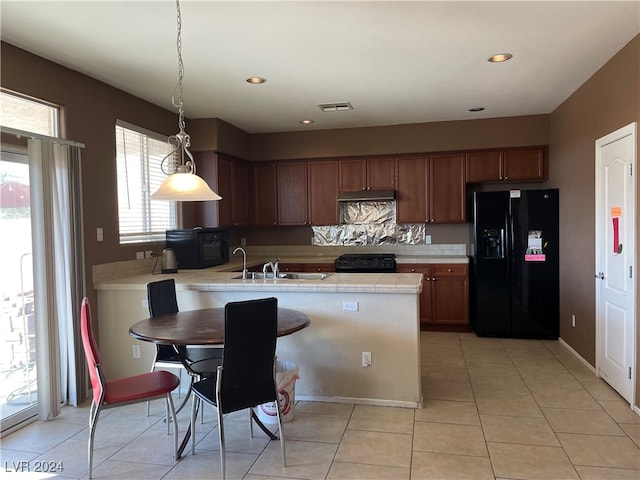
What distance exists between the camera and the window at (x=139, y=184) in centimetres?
425

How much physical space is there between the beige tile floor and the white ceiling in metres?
2.67

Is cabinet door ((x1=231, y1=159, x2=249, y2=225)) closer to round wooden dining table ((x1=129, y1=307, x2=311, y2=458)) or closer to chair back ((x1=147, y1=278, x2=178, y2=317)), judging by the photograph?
chair back ((x1=147, y1=278, x2=178, y2=317))

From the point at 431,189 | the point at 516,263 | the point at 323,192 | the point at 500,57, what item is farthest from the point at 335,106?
the point at 516,263

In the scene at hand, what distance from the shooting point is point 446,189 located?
19.0 feet

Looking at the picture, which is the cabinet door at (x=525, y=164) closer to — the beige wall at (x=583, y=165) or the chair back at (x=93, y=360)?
the beige wall at (x=583, y=165)

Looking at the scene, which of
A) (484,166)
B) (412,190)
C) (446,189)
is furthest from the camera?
(412,190)

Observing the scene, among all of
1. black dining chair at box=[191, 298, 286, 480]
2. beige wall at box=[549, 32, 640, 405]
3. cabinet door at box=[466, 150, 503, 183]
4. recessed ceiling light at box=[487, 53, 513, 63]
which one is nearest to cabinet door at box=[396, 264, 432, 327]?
cabinet door at box=[466, 150, 503, 183]

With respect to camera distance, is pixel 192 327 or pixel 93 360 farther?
pixel 192 327

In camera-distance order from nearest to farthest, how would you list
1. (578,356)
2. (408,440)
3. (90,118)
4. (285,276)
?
(408,440) < (90,118) < (285,276) < (578,356)

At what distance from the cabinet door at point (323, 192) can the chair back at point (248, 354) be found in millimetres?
3782

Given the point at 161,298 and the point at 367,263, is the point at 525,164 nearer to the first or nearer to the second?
the point at 367,263

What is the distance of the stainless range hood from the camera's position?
5863mm

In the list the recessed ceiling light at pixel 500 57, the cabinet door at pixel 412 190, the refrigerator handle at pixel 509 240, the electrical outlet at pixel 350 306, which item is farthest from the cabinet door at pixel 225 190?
the refrigerator handle at pixel 509 240

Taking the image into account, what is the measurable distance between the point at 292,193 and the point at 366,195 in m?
1.06
